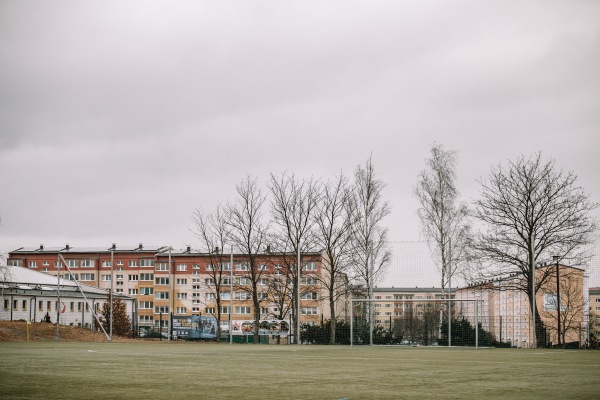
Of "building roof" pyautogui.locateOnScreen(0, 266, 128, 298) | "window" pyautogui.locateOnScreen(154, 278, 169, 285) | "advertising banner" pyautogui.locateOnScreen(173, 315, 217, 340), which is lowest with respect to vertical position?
"advertising banner" pyautogui.locateOnScreen(173, 315, 217, 340)

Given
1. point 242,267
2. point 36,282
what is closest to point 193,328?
point 242,267

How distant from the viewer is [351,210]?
40125 millimetres

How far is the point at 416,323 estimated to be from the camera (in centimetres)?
2983

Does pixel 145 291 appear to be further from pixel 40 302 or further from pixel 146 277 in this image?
pixel 40 302

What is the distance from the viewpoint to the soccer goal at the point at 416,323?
27.8 meters

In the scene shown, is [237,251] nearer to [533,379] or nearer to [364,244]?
[364,244]

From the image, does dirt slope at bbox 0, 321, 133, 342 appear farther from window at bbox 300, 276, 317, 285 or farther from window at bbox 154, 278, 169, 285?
window at bbox 154, 278, 169, 285

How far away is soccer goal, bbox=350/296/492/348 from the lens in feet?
91.1

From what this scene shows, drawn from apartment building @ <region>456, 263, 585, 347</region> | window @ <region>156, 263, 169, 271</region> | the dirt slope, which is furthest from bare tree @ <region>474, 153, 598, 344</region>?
window @ <region>156, 263, 169, 271</region>

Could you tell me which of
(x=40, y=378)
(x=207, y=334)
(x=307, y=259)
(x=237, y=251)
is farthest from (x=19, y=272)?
(x=40, y=378)

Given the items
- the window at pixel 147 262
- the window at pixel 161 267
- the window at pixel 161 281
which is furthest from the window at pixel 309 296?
the window at pixel 147 262

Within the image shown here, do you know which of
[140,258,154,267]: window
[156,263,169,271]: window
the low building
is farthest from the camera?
[140,258,154,267]: window

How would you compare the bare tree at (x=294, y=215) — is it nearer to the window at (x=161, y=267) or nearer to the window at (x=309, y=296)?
the window at (x=309, y=296)

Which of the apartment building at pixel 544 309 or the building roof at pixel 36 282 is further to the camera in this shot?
the building roof at pixel 36 282
